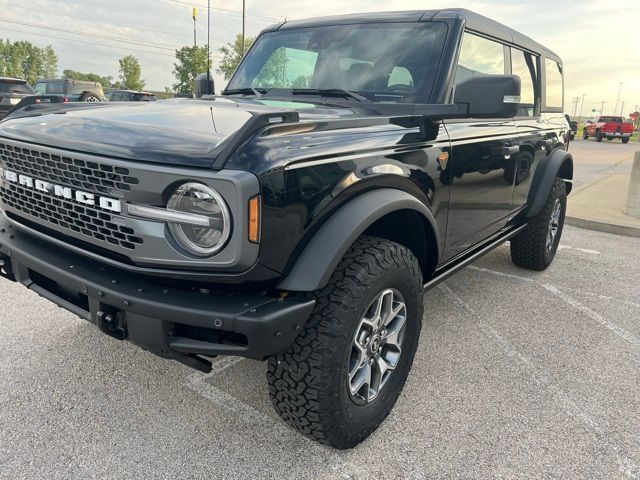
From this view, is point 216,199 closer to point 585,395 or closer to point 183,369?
point 183,369

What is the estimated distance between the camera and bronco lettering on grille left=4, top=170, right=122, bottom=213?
1.82m

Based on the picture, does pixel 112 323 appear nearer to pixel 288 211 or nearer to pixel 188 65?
pixel 288 211

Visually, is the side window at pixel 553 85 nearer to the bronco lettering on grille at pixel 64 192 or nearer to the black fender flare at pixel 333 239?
the black fender flare at pixel 333 239

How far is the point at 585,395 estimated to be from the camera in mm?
2738

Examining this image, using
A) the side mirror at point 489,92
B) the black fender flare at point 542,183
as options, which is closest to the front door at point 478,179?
the side mirror at point 489,92

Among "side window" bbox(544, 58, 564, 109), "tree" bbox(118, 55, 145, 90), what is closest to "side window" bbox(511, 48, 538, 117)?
"side window" bbox(544, 58, 564, 109)

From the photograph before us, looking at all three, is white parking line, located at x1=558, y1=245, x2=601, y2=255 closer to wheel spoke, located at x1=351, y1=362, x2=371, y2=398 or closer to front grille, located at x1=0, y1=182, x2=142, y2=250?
wheel spoke, located at x1=351, y1=362, x2=371, y2=398

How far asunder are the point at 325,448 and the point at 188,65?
4625 cm

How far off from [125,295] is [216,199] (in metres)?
0.50

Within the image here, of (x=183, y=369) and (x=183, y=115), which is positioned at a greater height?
(x=183, y=115)

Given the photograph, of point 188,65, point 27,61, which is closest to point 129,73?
point 188,65

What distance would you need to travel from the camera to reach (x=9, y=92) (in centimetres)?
1415

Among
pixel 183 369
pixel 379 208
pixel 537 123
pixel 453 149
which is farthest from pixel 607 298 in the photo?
pixel 183 369

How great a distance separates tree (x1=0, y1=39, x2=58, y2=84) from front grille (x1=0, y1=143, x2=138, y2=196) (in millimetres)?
90082
